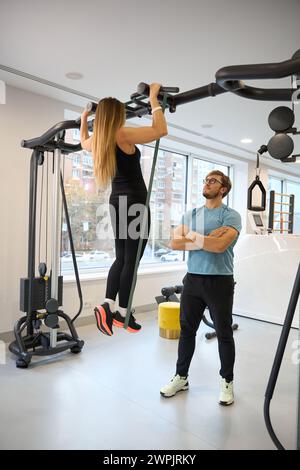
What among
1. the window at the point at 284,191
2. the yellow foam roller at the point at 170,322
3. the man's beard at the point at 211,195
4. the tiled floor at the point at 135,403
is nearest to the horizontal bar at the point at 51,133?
the man's beard at the point at 211,195

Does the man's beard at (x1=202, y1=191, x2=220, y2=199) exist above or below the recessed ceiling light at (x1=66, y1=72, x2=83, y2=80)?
below

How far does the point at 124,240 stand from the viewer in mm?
1590

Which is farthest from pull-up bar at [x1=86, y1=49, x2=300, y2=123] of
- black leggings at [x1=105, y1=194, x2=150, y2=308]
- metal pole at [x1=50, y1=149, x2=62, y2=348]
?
metal pole at [x1=50, y1=149, x2=62, y2=348]

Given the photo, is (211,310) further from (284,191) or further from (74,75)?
(284,191)

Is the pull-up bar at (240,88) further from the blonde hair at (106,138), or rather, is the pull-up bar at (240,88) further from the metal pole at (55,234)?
the metal pole at (55,234)

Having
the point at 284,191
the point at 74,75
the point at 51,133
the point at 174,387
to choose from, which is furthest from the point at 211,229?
the point at 284,191

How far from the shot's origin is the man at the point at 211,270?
8.07 ft

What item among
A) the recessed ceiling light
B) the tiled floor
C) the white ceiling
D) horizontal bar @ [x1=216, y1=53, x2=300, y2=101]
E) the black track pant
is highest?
the white ceiling

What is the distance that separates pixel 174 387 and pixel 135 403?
1.07ft

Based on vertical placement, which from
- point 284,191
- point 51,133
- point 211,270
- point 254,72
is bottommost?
point 211,270

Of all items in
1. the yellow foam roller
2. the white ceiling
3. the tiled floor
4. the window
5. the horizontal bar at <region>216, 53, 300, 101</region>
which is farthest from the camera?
the window

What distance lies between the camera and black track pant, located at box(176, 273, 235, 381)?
247 cm

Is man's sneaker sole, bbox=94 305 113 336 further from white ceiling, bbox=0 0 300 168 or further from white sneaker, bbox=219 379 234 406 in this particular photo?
white ceiling, bbox=0 0 300 168

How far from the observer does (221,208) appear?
2600 mm
